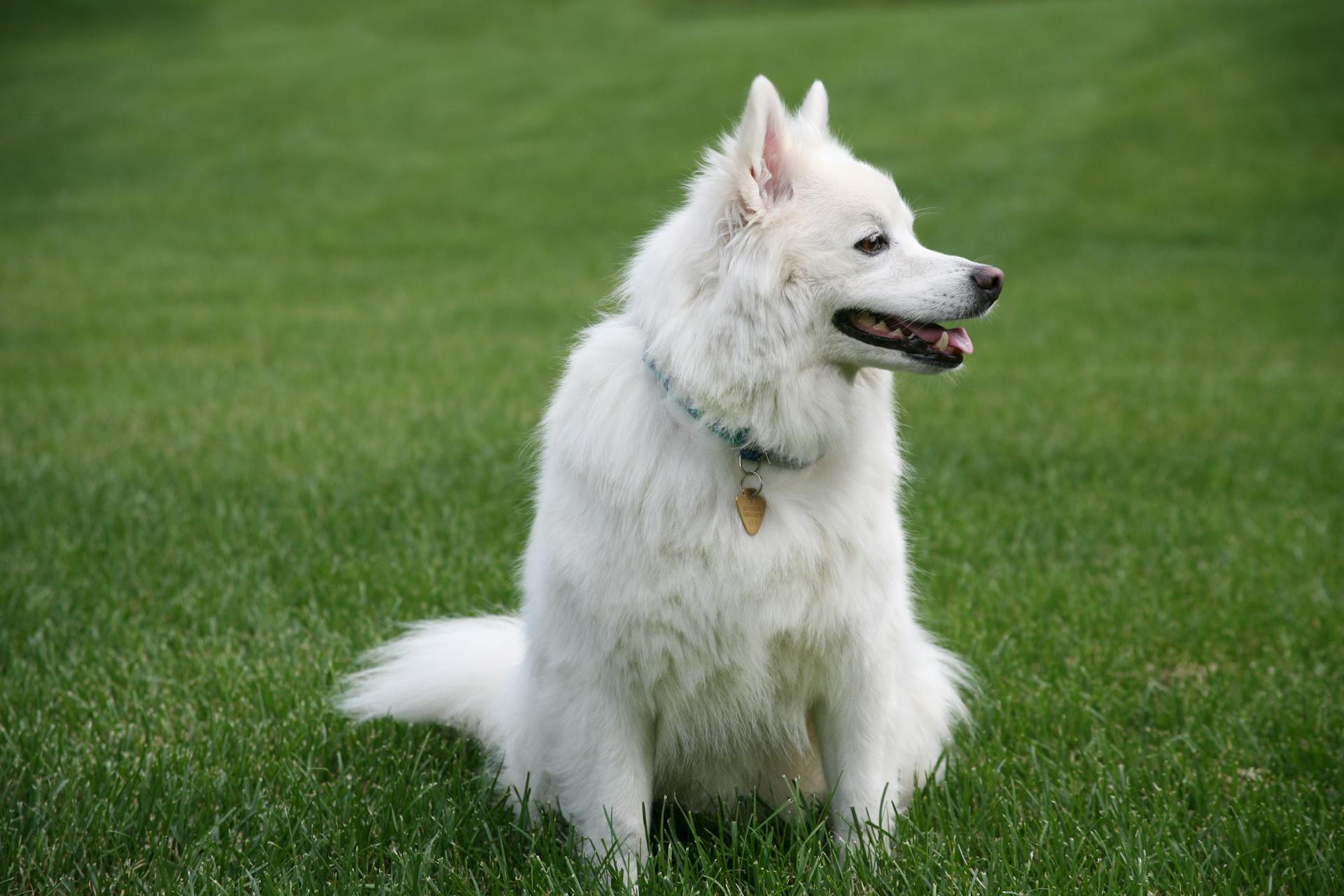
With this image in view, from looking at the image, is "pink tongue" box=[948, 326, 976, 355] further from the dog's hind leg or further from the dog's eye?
the dog's hind leg

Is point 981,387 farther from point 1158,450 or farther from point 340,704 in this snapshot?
point 340,704

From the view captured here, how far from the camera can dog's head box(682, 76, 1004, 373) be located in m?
2.52

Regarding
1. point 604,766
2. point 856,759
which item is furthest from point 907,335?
point 604,766

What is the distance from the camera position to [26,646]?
4.01 metres

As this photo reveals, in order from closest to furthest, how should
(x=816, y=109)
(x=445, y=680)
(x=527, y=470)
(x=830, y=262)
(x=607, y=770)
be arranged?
(x=830, y=262) → (x=607, y=770) → (x=816, y=109) → (x=445, y=680) → (x=527, y=470)

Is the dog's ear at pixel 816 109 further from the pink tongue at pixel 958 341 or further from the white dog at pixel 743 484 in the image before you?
the pink tongue at pixel 958 341

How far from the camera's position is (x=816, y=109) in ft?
9.44

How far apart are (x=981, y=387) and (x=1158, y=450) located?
1.72 m

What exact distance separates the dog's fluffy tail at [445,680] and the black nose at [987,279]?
5.21ft

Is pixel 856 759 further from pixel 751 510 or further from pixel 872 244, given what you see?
pixel 872 244

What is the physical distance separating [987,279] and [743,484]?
700 millimetres

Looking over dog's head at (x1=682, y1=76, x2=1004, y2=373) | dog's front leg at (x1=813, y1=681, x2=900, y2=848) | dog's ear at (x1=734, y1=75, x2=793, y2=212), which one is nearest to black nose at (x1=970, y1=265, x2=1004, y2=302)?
dog's head at (x1=682, y1=76, x2=1004, y2=373)

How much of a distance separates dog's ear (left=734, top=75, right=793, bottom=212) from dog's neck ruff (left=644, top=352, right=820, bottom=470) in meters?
0.41

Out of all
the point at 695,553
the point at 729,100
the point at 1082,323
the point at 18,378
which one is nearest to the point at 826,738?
the point at 695,553
